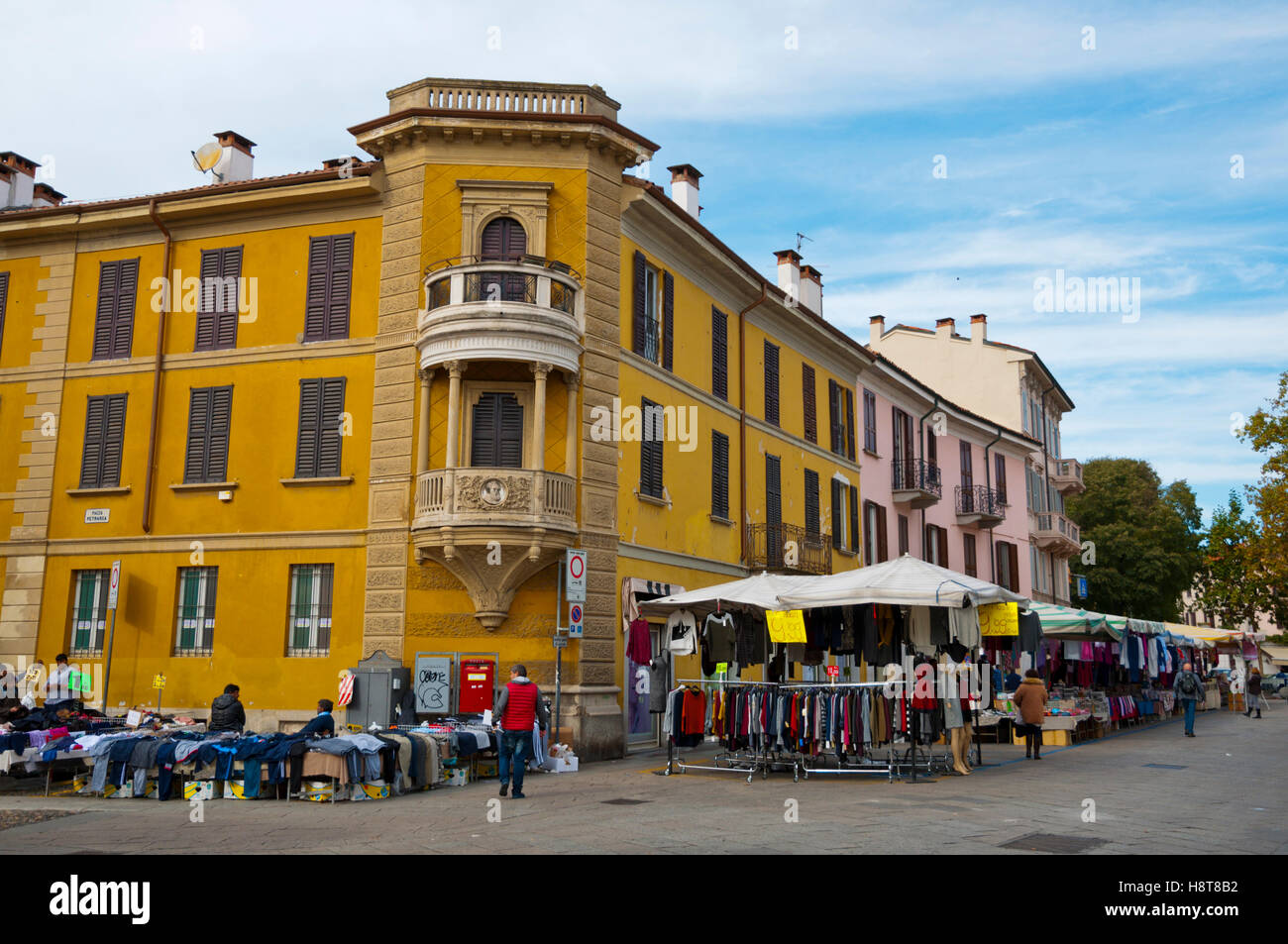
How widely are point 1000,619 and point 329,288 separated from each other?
45.6ft

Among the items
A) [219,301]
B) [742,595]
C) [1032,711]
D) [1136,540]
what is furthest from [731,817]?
[1136,540]

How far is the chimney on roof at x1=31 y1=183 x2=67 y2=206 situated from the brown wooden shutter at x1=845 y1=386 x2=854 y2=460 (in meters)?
21.8

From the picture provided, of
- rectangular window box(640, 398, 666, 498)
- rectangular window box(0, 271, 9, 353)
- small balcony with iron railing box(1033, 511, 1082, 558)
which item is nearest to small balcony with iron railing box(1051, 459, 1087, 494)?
small balcony with iron railing box(1033, 511, 1082, 558)

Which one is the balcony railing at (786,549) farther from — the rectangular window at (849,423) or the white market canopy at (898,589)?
the white market canopy at (898,589)

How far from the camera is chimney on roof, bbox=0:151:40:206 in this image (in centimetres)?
2575

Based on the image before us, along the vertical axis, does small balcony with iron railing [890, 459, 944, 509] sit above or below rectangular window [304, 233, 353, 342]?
below

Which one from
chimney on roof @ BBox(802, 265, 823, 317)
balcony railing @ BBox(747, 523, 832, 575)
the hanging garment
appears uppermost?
chimney on roof @ BBox(802, 265, 823, 317)

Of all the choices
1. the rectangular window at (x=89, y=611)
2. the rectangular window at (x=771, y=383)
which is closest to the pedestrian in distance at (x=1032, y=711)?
the rectangular window at (x=771, y=383)

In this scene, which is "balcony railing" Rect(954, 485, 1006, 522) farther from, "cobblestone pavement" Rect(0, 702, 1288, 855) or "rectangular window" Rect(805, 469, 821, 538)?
"cobblestone pavement" Rect(0, 702, 1288, 855)

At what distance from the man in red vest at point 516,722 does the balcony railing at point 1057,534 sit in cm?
3574

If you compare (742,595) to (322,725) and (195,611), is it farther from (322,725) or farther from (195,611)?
(195,611)
